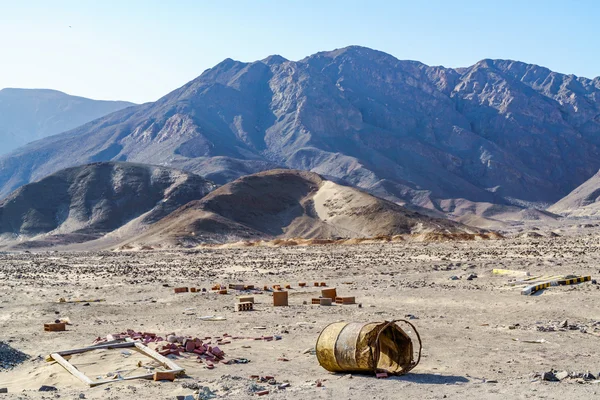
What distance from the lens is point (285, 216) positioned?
90.2 metres

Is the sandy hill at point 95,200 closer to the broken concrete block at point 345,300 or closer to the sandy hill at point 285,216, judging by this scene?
the sandy hill at point 285,216

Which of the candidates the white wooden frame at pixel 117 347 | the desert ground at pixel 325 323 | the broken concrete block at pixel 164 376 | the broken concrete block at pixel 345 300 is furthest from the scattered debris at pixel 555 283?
the broken concrete block at pixel 164 376

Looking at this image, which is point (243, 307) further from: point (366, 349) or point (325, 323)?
point (366, 349)

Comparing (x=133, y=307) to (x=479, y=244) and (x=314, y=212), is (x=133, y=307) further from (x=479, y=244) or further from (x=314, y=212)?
(x=314, y=212)

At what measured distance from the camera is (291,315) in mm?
21422

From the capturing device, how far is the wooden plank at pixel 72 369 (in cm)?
1298

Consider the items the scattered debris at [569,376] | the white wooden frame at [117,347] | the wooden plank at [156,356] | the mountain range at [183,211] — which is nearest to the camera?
the scattered debris at [569,376]

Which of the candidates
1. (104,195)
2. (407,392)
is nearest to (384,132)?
(104,195)

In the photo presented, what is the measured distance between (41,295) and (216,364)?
1773 cm

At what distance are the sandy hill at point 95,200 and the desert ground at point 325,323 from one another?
218 ft

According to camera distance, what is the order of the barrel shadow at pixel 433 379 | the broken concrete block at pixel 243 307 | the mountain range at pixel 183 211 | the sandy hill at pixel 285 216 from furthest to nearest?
the mountain range at pixel 183 211, the sandy hill at pixel 285 216, the broken concrete block at pixel 243 307, the barrel shadow at pixel 433 379

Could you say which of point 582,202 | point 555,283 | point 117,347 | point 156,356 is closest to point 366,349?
point 156,356

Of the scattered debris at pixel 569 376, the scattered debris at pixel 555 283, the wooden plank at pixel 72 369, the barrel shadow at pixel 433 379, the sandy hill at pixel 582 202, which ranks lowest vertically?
the wooden plank at pixel 72 369

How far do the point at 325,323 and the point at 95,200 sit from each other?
99.9 m
